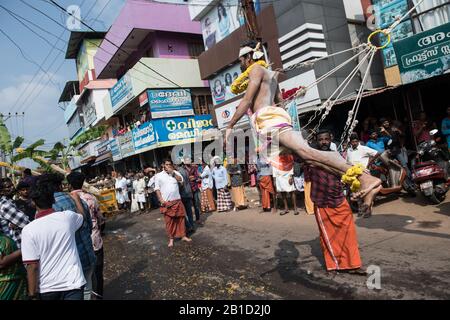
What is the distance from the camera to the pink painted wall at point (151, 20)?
18766 millimetres

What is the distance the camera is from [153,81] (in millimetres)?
18719

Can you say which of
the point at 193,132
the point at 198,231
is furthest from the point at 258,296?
the point at 193,132

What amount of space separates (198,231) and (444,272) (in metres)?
5.88

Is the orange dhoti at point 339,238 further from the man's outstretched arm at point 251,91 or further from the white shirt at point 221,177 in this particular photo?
the white shirt at point 221,177

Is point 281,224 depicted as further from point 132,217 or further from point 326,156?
point 132,217

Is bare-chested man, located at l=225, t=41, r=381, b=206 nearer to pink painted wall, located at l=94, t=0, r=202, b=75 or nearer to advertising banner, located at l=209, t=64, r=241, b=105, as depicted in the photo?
advertising banner, located at l=209, t=64, r=241, b=105

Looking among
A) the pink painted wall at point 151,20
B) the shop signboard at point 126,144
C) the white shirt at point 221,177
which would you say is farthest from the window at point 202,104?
the white shirt at point 221,177

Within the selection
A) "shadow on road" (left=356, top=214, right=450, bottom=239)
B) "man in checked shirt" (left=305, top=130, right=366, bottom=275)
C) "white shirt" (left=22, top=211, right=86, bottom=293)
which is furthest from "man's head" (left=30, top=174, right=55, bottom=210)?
"shadow on road" (left=356, top=214, right=450, bottom=239)

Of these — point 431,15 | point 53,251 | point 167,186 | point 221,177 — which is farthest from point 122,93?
point 53,251

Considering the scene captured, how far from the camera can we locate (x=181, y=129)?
1908 centimetres

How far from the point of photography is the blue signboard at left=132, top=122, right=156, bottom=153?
18406 millimetres

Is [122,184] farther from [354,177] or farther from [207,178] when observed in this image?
[354,177]

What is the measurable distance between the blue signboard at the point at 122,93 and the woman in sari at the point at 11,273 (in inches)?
673

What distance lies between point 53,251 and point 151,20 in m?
18.5
